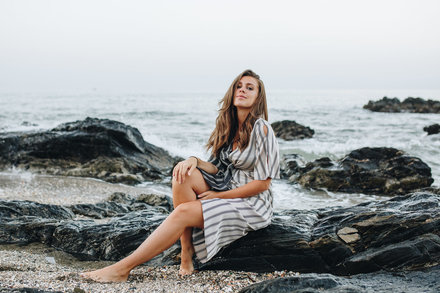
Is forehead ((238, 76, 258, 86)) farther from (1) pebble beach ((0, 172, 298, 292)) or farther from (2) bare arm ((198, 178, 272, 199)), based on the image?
(1) pebble beach ((0, 172, 298, 292))

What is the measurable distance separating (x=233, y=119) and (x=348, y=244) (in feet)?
5.57

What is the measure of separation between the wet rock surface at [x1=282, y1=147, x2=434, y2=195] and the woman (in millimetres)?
6349

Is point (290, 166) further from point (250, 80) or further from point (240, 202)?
point (240, 202)

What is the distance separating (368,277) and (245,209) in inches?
46.6

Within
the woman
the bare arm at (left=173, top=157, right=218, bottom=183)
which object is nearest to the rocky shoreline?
the woman

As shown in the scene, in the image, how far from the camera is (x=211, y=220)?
11.6ft

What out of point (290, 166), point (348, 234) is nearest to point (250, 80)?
point (348, 234)

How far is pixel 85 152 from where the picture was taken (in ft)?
37.0

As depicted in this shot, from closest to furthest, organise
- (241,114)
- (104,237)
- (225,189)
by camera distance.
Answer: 1. (225,189)
2. (241,114)
3. (104,237)

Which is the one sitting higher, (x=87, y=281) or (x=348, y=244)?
(x=348, y=244)

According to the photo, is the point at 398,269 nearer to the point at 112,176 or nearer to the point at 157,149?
the point at 112,176

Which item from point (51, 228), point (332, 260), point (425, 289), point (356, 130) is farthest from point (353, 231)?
point (356, 130)

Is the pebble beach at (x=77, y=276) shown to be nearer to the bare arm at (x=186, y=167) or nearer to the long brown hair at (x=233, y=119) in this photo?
the bare arm at (x=186, y=167)

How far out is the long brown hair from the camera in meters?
3.99
